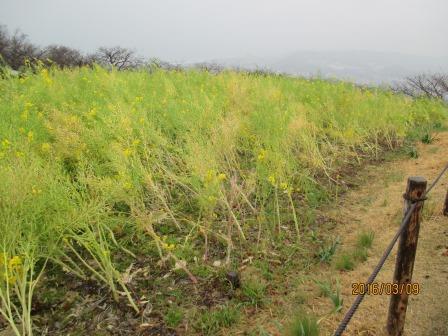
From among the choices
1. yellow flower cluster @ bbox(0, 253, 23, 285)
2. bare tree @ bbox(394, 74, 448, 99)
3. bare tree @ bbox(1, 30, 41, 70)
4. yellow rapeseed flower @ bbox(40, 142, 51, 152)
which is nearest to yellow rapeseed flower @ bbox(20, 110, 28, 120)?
yellow rapeseed flower @ bbox(40, 142, 51, 152)

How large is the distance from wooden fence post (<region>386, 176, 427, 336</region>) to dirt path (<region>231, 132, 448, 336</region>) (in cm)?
15

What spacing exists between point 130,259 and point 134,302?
54 cm

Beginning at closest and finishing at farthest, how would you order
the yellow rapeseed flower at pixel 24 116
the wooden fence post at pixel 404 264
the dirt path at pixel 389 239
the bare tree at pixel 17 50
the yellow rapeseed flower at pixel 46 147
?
the wooden fence post at pixel 404 264 < the dirt path at pixel 389 239 < the yellow rapeseed flower at pixel 46 147 < the yellow rapeseed flower at pixel 24 116 < the bare tree at pixel 17 50

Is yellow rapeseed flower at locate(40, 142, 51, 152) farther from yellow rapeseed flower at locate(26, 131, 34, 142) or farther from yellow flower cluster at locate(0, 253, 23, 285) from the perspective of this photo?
yellow flower cluster at locate(0, 253, 23, 285)

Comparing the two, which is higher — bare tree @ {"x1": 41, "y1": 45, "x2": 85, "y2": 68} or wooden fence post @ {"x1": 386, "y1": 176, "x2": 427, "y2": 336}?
bare tree @ {"x1": 41, "y1": 45, "x2": 85, "y2": 68}

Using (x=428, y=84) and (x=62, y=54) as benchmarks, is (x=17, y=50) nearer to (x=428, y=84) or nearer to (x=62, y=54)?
(x=62, y=54)

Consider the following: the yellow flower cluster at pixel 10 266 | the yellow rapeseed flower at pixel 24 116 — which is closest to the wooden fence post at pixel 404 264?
the yellow flower cluster at pixel 10 266

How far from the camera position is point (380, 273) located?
300 centimetres

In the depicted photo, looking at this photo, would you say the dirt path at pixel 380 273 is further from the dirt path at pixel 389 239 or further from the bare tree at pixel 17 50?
the bare tree at pixel 17 50

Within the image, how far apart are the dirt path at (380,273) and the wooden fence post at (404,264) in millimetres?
150

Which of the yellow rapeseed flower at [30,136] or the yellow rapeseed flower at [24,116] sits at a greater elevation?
the yellow rapeseed flower at [24,116]

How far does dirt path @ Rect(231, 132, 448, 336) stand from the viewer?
2.47m

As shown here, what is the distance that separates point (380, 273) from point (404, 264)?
2.83ft

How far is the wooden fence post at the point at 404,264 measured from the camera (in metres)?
2.11
